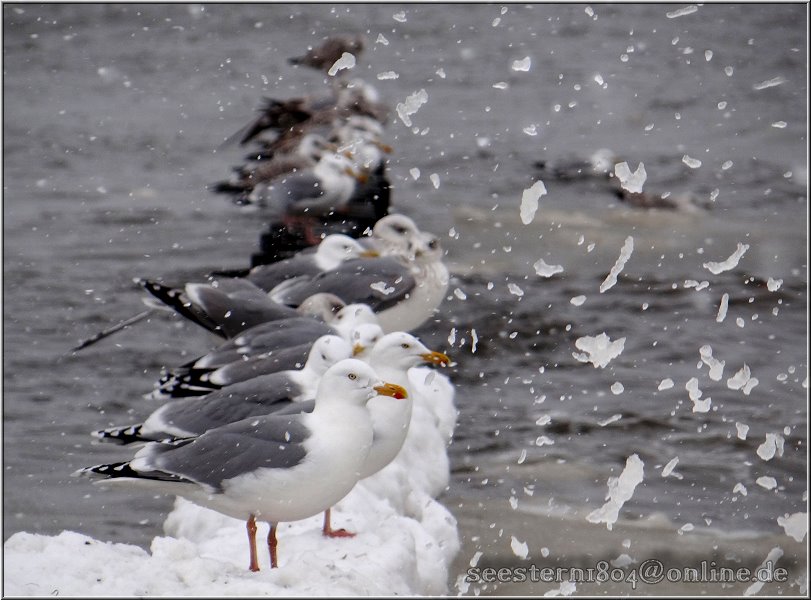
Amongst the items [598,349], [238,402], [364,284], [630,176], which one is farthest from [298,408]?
[630,176]

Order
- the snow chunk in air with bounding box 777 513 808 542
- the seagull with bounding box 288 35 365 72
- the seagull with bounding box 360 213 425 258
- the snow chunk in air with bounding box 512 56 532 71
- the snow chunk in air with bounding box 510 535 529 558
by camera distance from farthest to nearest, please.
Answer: the snow chunk in air with bounding box 512 56 532 71, the seagull with bounding box 288 35 365 72, the seagull with bounding box 360 213 425 258, the snow chunk in air with bounding box 777 513 808 542, the snow chunk in air with bounding box 510 535 529 558

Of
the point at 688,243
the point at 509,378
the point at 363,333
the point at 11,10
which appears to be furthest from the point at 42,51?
the point at 363,333

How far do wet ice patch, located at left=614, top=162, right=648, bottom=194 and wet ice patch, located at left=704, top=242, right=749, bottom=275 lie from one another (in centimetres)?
177

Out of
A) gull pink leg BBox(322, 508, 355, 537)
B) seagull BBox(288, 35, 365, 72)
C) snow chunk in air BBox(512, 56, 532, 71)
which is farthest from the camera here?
snow chunk in air BBox(512, 56, 532, 71)

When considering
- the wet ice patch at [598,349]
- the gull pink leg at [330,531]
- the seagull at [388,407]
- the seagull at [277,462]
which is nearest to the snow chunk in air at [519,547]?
the seagull at [388,407]

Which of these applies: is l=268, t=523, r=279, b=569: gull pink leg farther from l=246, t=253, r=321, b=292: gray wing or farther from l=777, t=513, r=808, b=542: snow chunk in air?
l=246, t=253, r=321, b=292: gray wing

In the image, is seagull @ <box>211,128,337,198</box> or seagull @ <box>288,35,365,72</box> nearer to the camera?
seagull @ <box>211,128,337,198</box>

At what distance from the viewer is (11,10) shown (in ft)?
72.9

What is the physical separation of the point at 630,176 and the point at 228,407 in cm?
895

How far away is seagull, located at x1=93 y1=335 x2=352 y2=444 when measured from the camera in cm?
574

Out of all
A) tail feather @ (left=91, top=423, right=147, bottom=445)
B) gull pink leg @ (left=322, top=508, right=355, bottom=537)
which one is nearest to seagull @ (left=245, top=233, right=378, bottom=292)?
tail feather @ (left=91, top=423, right=147, bottom=445)

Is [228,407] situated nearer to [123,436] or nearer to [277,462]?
[123,436]

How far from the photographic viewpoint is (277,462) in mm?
4887

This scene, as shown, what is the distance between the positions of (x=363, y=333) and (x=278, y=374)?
66cm
